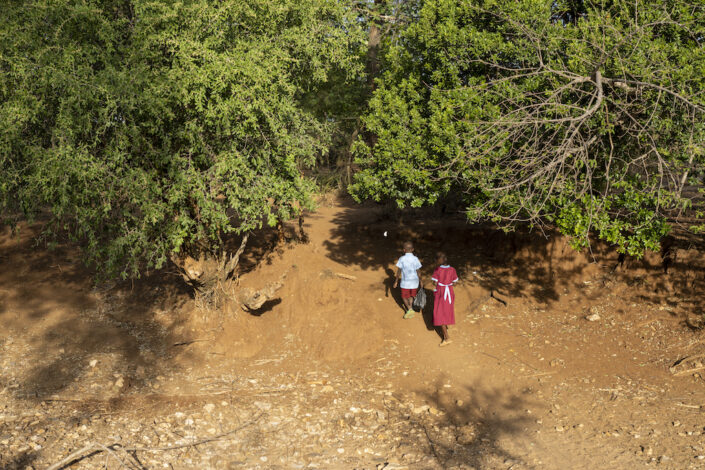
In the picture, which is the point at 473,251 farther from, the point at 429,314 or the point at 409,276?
the point at 409,276

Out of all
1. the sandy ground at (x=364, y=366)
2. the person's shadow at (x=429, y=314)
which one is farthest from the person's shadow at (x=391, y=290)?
the person's shadow at (x=429, y=314)

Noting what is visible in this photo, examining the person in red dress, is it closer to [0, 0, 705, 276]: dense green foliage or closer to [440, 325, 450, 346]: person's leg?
[440, 325, 450, 346]: person's leg

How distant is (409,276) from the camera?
10.5 meters

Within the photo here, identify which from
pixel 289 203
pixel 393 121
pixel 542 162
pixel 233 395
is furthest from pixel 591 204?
pixel 233 395

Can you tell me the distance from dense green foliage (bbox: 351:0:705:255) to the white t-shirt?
1295 millimetres

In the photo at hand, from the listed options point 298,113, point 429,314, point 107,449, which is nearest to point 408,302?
point 429,314

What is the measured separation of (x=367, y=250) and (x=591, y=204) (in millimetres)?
7001

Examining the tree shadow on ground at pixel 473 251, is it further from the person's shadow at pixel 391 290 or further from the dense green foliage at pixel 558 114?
the dense green foliage at pixel 558 114

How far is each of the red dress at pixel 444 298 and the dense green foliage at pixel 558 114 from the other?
1341 mm

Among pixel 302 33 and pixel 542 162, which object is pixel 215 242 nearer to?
pixel 302 33

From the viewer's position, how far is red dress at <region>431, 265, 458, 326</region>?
9.73 metres

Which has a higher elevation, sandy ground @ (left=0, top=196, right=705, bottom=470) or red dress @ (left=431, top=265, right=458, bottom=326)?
red dress @ (left=431, top=265, right=458, bottom=326)

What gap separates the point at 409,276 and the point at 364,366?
1882 millimetres

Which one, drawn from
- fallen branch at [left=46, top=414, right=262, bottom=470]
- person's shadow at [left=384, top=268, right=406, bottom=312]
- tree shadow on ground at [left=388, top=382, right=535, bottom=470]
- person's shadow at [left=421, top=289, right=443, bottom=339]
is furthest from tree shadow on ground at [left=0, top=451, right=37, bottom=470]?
person's shadow at [left=384, top=268, right=406, bottom=312]
